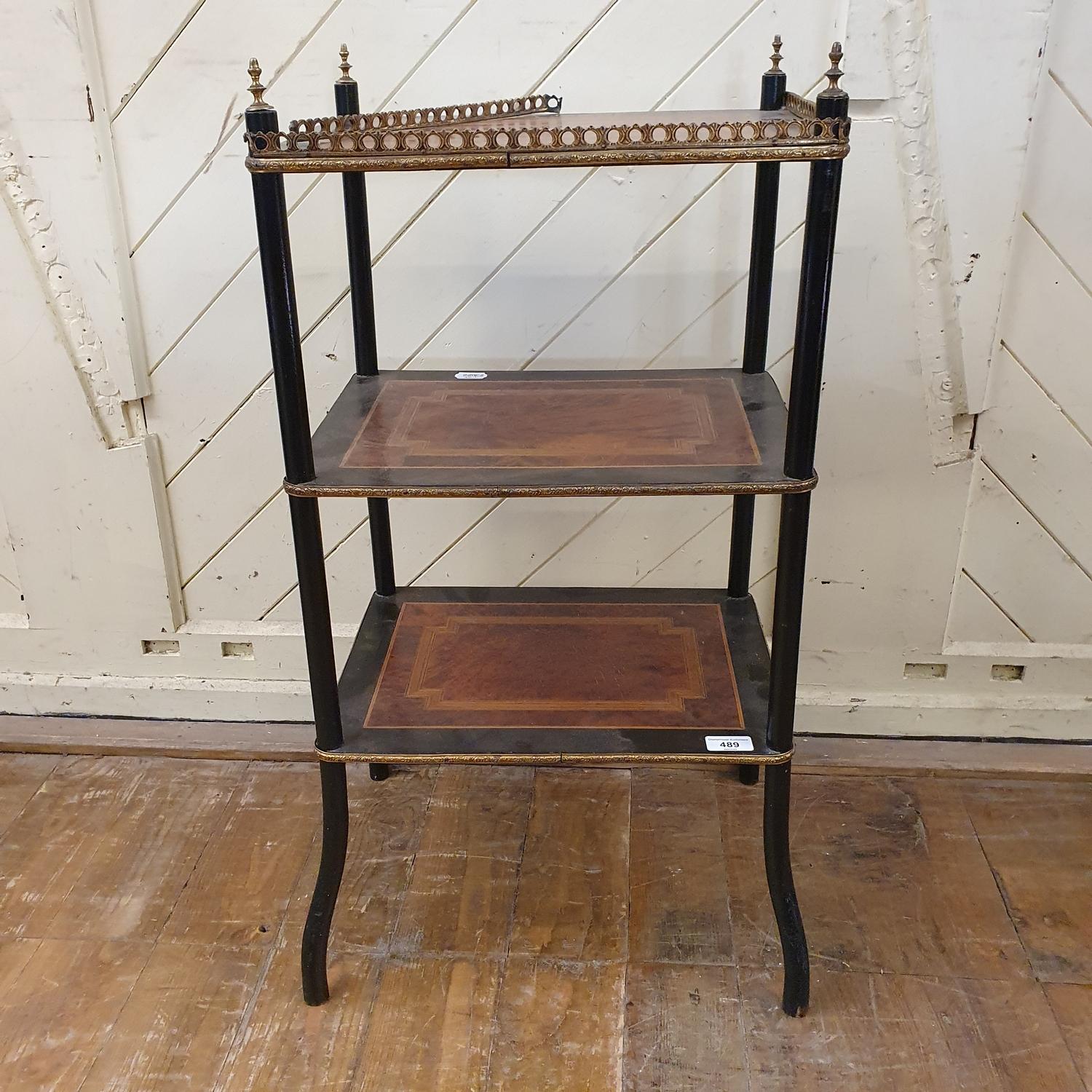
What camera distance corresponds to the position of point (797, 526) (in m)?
1.37

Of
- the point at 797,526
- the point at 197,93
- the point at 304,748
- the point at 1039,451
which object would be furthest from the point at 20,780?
the point at 1039,451

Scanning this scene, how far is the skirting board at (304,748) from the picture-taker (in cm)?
207

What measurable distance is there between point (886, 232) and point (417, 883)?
132cm

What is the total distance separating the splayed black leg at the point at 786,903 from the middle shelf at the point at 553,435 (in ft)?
1.54

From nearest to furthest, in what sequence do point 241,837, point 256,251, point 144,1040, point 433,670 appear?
point 144,1040, point 433,670, point 256,251, point 241,837

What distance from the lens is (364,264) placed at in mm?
1704

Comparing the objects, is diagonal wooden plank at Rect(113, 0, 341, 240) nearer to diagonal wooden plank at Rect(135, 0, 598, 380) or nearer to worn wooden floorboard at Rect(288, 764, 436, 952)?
diagonal wooden plank at Rect(135, 0, 598, 380)

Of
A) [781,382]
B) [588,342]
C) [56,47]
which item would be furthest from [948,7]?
[56,47]

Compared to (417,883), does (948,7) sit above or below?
above

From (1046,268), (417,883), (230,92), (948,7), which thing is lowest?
(417,883)

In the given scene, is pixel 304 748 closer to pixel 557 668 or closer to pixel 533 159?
pixel 557 668

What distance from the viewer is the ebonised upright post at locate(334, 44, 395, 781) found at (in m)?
1.61

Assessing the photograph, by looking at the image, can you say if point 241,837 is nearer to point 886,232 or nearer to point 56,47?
point 56,47

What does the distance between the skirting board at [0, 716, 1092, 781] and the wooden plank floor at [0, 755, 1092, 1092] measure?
3 centimetres
